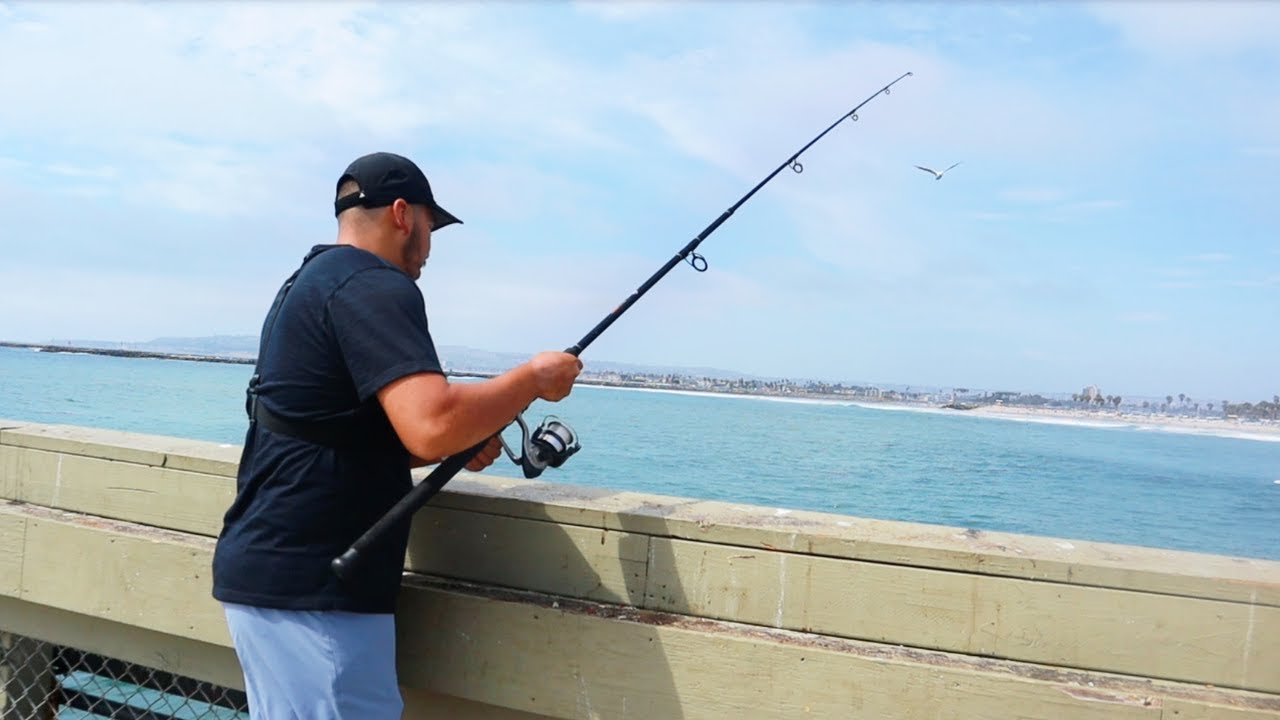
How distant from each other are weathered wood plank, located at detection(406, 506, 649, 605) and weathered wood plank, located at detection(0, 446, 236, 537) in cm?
61

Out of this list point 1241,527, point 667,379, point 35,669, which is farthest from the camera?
point 667,379

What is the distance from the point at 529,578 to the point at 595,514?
0.25 m

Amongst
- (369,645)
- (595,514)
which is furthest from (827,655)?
(369,645)

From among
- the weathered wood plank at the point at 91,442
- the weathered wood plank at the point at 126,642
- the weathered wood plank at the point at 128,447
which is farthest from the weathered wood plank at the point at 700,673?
the weathered wood plank at the point at 91,442

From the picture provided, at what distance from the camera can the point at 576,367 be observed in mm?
2057

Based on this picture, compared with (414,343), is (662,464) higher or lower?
lower

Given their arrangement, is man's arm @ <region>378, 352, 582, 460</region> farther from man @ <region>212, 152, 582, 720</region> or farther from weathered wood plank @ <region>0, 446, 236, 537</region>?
weathered wood plank @ <region>0, 446, 236, 537</region>

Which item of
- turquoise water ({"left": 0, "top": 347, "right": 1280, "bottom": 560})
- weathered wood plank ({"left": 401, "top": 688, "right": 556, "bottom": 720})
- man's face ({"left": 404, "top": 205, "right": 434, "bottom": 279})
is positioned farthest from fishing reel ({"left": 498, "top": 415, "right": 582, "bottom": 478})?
turquoise water ({"left": 0, "top": 347, "right": 1280, "bottom": 560})

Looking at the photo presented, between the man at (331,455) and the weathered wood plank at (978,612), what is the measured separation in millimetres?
603

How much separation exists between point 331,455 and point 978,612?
1.37m

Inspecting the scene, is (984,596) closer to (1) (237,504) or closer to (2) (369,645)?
(2) (369,645)

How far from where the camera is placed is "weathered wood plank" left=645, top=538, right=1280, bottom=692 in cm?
184

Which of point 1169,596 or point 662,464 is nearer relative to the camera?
point 1169,596

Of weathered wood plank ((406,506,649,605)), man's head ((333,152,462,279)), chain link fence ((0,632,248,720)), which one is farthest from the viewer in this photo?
chain link fence ((0,632,248,720))
